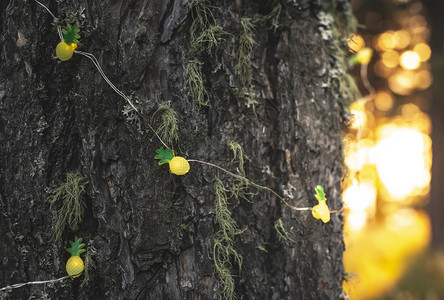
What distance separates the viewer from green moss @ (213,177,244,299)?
941 millimetres

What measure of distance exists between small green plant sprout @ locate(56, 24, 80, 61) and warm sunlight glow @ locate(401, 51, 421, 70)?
18.5 feet

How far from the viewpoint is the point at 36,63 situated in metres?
0.92

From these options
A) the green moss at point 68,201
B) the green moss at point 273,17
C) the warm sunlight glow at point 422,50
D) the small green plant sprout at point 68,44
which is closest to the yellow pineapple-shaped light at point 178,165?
the green moss at point 68,201

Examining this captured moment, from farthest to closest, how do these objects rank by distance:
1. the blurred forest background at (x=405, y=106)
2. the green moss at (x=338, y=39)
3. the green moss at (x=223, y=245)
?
the blurred forest background at (x=405, y=106) < the green moss at (x=338, y=39) < the green moss at (x=223, y=245)

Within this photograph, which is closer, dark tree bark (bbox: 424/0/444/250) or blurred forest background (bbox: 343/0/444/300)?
blurred forest background (bbox: 343/0/444/300)

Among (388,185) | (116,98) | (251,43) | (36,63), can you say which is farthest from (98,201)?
(388,185)

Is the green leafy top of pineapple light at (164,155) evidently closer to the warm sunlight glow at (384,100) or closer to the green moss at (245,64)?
the green moss at (245,64)

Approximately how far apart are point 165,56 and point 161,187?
0.37m

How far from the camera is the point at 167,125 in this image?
2.98 ft

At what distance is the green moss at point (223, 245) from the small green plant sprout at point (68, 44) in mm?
534

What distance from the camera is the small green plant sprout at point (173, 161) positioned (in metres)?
0.85

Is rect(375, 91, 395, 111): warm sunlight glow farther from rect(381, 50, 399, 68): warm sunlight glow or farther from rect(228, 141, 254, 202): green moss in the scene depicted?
rect(228, 141, 254, 202): green moss

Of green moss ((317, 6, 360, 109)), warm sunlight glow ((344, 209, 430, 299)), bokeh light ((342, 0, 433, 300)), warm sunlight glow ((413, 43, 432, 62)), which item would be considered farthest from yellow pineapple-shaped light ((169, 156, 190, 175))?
warm sunlight glow ((413, 43, 432, 62))

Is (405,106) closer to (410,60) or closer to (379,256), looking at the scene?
(410,60)
